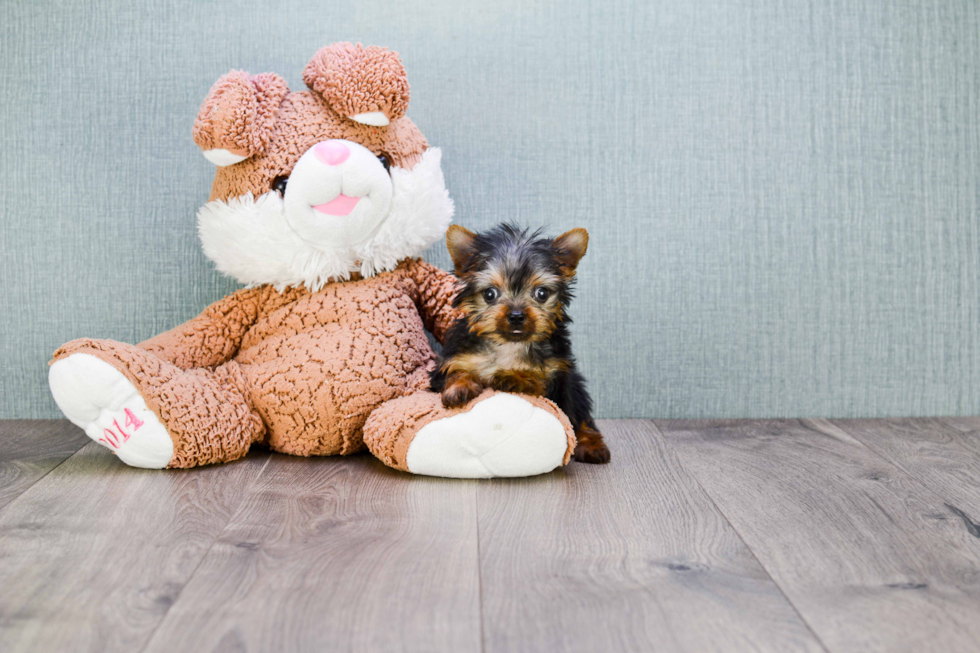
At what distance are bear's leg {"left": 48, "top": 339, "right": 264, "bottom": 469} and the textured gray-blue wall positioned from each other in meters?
0.45

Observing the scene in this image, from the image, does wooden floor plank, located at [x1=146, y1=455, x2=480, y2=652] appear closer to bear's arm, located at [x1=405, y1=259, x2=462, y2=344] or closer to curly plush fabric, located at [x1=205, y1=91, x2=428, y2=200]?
bear's arm, located at [x1=405, y1=259, x2=462, y2=344]

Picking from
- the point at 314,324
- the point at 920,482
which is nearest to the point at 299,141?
the point at 314,324

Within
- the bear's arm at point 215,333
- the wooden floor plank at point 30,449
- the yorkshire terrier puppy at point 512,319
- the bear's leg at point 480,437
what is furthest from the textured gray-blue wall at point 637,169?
the bear's leg at point 480,437

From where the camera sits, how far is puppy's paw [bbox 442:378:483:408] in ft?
4.44

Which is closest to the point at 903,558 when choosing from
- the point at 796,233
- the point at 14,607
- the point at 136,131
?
the point at 796,233

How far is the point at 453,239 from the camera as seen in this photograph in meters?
1.41

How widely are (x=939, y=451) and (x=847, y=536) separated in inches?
25.7

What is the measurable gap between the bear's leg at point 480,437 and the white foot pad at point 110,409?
0.40 m

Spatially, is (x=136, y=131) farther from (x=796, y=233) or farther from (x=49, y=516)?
(x=796, y=233)

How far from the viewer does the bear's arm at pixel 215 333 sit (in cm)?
157

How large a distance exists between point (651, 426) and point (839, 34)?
1035 millimetres

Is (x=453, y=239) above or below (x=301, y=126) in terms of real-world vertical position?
below

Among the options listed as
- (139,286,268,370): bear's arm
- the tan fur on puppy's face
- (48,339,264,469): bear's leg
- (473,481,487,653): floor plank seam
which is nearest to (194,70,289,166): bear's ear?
(139,286,268,370): bear's arm

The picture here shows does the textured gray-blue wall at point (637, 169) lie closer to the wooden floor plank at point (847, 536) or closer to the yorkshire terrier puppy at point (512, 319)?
the wooden floor plank at point (847, 536)
